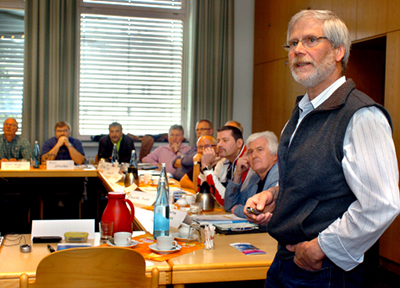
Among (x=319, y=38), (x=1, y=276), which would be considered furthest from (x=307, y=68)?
(x=1, y=276)

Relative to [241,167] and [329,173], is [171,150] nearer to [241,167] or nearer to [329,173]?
[241,167]

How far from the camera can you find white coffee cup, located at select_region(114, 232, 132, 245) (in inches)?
67.5

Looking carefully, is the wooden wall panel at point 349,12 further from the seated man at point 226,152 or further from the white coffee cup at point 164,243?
the white coffee cup at point 164,243

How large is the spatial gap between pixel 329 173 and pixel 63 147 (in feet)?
16.6

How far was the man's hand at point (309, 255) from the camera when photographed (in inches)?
44.4

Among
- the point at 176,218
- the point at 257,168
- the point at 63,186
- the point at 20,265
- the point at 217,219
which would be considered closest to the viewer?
the point at 20,265

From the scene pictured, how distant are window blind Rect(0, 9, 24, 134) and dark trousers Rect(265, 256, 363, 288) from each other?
6.46 meters

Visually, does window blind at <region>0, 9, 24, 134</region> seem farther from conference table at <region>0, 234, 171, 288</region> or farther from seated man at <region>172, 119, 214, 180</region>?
conference table at <region>0, 234, 171, 288</region>

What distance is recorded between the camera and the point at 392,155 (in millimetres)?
1056

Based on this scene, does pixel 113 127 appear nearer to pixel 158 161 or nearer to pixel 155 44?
pixel 158 161

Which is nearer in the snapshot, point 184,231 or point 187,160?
point 184,231

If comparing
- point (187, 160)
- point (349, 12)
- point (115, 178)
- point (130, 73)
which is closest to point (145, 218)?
point (115, 178)

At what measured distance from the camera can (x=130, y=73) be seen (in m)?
7.22

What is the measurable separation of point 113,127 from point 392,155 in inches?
206
